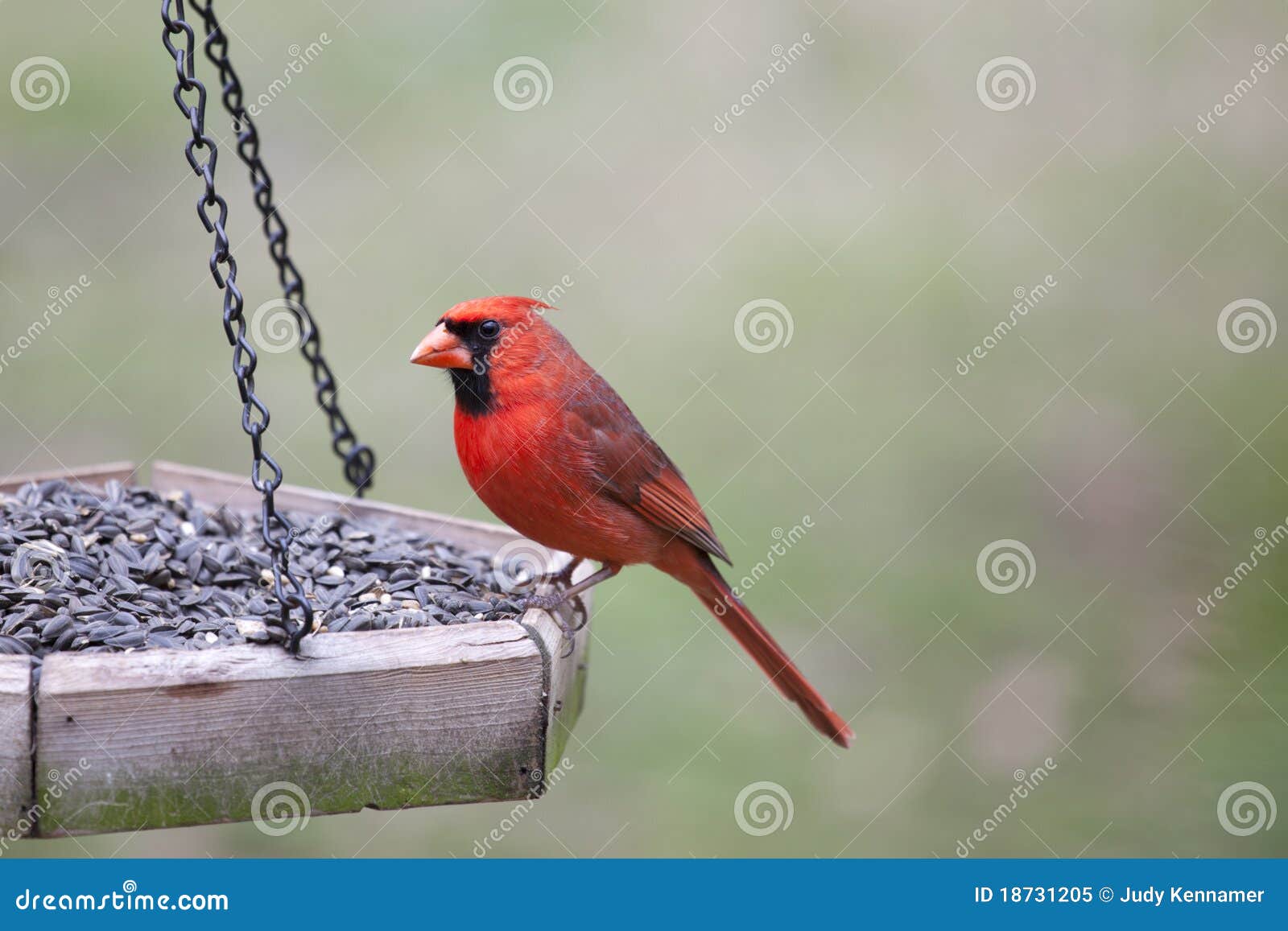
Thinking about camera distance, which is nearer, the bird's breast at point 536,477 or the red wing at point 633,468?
the bird's breast at point 536,477

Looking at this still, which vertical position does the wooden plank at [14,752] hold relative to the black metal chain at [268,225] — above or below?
below

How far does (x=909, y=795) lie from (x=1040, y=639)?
81 centimetres

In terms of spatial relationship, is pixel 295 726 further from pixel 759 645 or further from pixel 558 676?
pixel 759 645

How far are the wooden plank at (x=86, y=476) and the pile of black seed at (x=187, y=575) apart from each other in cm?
7

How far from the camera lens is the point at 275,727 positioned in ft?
9.30

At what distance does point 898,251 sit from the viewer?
264 inches

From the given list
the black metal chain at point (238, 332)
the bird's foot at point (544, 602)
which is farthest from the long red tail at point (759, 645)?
the black metal chain at point (238, 332)

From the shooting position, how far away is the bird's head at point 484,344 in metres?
3.60

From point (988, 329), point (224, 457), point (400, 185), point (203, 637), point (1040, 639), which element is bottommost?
point (224, 457)

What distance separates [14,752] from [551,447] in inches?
60.0

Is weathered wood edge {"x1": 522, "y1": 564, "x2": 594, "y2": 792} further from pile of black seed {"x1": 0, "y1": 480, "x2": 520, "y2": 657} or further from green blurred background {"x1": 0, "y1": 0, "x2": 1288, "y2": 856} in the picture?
green blurred background {"x1": 0, "y1": 0, "x2": 1288, "y2": 856}

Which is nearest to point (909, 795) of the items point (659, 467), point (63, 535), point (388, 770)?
point (659, 467)

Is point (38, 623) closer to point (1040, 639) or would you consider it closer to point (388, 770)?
point (388, 770)

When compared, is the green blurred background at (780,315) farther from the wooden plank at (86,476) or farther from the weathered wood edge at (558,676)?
the weathered wood edge at (558,676)
